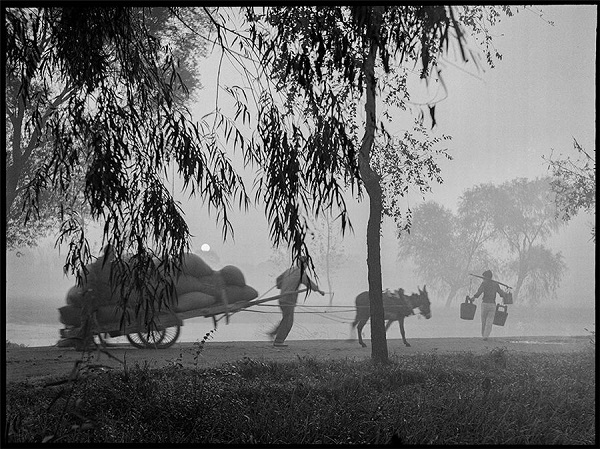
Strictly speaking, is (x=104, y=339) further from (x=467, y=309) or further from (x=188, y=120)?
(x=467, y=309)

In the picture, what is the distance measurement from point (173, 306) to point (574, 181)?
302 centimetres

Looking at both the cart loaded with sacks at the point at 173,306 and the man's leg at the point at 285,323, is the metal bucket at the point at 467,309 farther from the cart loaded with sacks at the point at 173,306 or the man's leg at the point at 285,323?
the cart loaded with sacks at the point at 173,306

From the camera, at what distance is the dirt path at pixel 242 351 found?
4.44m

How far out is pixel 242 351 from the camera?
4.61 metres

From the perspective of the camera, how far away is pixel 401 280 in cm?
465

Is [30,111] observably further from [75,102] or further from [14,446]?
[14,446]

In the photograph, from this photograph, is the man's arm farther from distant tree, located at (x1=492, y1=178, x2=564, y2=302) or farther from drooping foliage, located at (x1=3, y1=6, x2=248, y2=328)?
distant tree, located at (x1=492, y1=178, x2=564, y2=302)

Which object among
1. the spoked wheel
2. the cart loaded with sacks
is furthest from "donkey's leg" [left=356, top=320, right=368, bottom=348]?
the spoked wheel

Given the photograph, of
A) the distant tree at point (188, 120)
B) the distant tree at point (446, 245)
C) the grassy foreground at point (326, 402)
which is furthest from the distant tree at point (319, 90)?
the grassy foreground at point (326, 402)

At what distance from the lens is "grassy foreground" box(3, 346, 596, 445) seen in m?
4.09

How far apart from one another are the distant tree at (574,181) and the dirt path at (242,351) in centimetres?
95

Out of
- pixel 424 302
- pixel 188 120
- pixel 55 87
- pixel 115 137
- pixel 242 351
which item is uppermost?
pixel 55 87

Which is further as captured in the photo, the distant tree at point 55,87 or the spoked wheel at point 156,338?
the spoked wheel at point 156,338

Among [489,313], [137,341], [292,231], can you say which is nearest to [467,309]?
[489,313]
